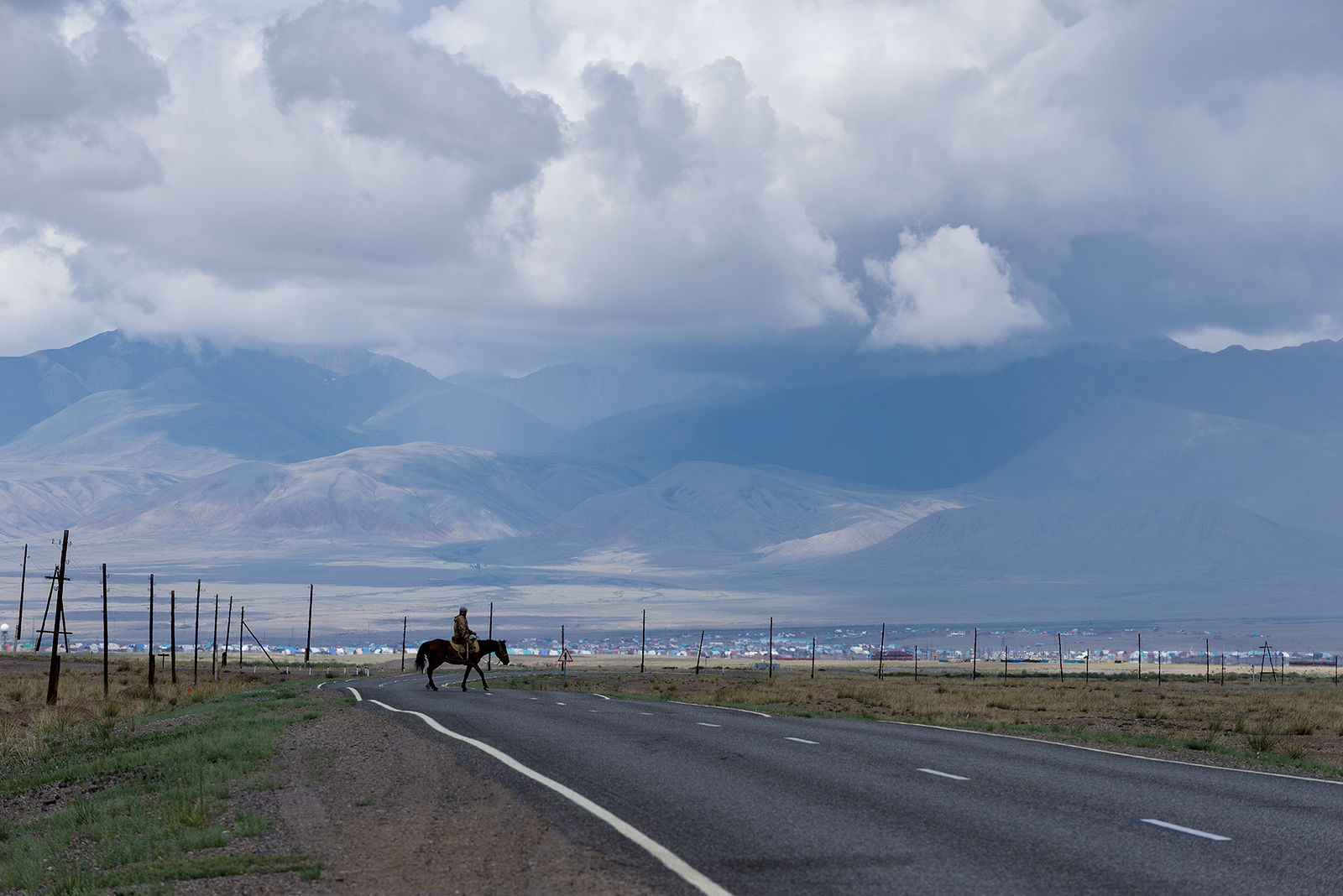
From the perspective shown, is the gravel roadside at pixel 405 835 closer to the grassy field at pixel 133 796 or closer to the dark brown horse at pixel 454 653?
the grassy field at pixel 133 796

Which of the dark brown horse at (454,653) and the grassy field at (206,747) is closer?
the grassy field at (206,747)

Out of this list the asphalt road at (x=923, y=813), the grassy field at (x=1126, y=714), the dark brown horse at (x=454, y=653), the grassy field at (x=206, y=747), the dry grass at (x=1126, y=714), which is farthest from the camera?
the dark brown horse at (x=454, y=653)

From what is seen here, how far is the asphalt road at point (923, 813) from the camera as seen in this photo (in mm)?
10508

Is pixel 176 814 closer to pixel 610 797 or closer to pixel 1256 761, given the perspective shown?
pixel 610 797

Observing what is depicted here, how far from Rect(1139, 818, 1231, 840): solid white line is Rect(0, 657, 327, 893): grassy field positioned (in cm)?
747

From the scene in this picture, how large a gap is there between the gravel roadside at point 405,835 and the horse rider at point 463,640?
14.7 m

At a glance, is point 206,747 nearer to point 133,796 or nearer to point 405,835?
point 133,796

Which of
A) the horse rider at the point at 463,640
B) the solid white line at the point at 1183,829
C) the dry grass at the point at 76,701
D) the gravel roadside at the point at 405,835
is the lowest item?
the dry grass at the point at 76,701

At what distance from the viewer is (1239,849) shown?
11.5m

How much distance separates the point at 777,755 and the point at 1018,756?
3.39m

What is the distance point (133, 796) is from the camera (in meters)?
17.0

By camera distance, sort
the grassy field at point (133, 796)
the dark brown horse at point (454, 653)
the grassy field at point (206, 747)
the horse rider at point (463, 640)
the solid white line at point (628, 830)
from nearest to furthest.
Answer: the solid white line at point (628, 830) < the grassy field at point (133, 796) < the grassy field at point (206, 747) < the horse rider at point (463, 640) < the dark brown horse at point (454, 653)

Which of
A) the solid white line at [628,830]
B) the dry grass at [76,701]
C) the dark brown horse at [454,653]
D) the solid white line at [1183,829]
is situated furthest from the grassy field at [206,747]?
the solid white line at [1183,829]

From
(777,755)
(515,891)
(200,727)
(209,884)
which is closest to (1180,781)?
(777,755)
